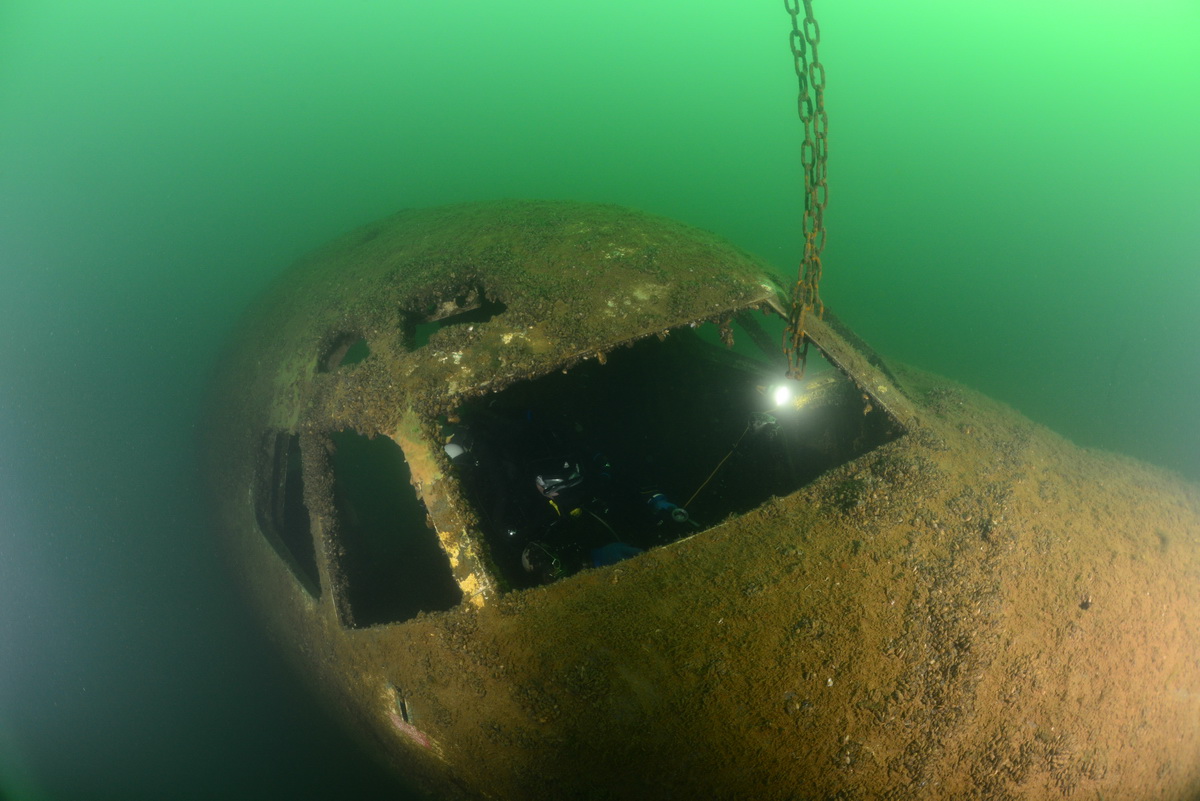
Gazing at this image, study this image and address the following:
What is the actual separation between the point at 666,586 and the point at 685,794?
0.79 metres

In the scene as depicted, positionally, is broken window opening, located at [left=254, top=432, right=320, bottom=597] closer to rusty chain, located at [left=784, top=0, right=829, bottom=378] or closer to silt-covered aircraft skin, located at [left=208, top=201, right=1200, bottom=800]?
silt-covered aircraft skin, located at [left=208, top=201, right=1200, bottom=800]

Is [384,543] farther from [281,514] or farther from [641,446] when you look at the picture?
[641,446]

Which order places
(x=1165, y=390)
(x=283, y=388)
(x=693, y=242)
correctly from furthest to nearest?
1. (x=1165, y=390)
2. (x=693, y=242)
3. (x=283, y=388)

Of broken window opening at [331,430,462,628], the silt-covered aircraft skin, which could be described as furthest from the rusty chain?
broken window opening at [331,430,462,628]

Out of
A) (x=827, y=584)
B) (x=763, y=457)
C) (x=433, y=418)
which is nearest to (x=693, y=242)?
(x=763, y=457)

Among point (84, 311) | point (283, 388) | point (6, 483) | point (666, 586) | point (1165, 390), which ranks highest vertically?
point (283, 388)

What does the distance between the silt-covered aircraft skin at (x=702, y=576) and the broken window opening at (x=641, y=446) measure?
0.03 metres

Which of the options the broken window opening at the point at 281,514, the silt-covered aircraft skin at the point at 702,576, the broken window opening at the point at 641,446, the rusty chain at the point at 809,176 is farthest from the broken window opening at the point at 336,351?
the rusty chain at the point at 809,176

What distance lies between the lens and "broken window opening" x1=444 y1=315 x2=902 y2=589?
3119 mm

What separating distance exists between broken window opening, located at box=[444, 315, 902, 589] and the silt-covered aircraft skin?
3 centimetres

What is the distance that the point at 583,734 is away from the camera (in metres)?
2.01

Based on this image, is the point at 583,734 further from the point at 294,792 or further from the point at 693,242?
the point at 294,792

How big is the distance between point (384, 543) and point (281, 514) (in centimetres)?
130

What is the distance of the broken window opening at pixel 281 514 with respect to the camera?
3.54 m
